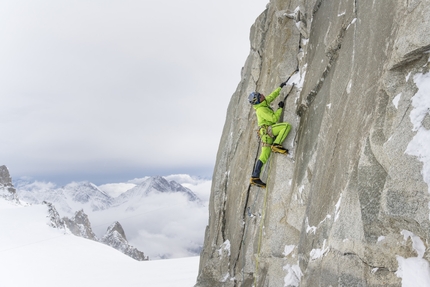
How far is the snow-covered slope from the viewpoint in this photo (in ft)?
112

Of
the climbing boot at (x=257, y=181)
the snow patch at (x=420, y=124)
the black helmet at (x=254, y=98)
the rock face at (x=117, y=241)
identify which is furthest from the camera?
the rock face at (x=117, y=241)

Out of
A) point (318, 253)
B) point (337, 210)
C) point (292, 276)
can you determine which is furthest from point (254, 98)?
point (292, 276)

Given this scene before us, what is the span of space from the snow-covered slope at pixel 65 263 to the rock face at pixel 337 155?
18740 mm

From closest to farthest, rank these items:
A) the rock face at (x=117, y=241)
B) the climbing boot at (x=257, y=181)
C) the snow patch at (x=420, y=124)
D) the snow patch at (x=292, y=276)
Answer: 1. the snow patch at (x=420, y=124)
2. the snow patch at (x=292, y=276)
3. the climbing boot at (x=257, y=181)
4. the rock face at (x=117, y=241)

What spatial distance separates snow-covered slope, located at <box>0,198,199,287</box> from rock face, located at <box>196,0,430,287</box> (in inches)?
738

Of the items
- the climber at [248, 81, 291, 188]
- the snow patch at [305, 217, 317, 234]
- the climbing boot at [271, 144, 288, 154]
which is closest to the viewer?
the snow patch at [305, 217, 317, 234]

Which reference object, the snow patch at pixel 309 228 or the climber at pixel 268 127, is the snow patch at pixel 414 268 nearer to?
the snow patch at pixel 309 228

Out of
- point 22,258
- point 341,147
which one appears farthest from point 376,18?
point 22,258

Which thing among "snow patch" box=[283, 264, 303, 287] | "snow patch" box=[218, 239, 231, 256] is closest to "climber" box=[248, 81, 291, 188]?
"snow patch" box=[283, 264, 303, 287]

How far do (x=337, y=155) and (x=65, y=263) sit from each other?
54134mm

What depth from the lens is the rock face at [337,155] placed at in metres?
4.53

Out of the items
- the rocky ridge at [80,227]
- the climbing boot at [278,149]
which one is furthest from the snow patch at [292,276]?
the rocky ridge at [80,227]

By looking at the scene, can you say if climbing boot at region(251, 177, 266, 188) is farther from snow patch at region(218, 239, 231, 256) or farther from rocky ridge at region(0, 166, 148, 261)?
rocky ridge at region(0, 166, 148, 261)

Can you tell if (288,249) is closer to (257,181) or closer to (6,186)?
(257,181)
